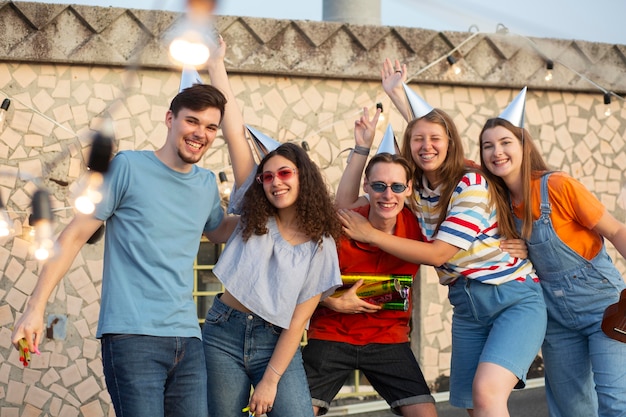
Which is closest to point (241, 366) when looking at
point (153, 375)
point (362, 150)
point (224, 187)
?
point (153, 375)

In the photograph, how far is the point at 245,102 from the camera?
638 cm

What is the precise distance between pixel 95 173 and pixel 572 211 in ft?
6.76

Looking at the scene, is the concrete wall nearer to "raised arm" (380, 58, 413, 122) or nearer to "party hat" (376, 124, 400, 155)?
"raised arm" (380, 58, 413, 122)

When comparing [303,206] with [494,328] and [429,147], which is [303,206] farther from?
[494,328]

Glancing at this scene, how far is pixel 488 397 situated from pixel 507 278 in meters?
0.54

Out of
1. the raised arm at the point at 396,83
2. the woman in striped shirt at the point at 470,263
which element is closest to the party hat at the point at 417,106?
the woman in striped shirt at the point at 470,263

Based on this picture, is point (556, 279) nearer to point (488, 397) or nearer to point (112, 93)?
point (488, 397)

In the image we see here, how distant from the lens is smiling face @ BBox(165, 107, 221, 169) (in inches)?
126

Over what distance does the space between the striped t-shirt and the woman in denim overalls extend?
0.42 feet

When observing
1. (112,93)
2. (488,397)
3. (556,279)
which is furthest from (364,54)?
(488,397)

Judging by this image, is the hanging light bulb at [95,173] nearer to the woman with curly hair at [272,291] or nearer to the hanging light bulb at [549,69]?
the woman with curly hair at [272,291]

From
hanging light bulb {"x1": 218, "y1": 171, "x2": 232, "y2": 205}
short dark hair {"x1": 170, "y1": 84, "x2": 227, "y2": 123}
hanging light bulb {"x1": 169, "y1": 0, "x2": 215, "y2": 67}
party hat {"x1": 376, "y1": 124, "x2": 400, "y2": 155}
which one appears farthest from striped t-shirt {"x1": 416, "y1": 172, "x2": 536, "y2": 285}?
hanging light bulb {"x1": 218, "y1": 171, "x2": 232, "y2": 205}

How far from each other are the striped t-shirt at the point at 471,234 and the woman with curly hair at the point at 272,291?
490 mm

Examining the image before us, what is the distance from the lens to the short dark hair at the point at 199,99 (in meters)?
3.24
